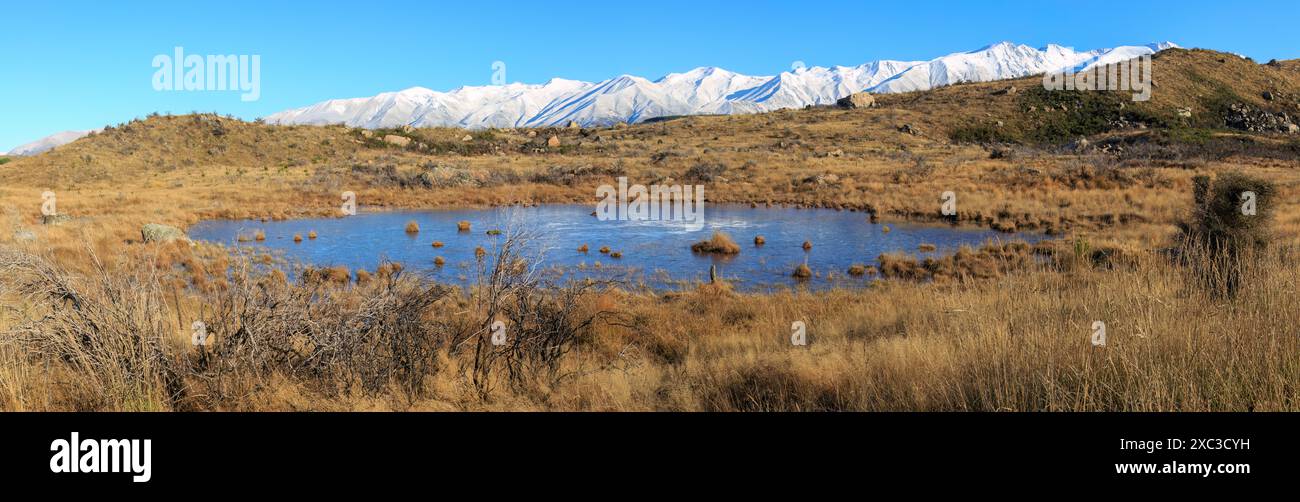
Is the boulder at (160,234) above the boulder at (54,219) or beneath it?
beneath

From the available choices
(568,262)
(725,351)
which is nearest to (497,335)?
(725,351)

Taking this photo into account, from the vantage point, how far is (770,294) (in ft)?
43.0

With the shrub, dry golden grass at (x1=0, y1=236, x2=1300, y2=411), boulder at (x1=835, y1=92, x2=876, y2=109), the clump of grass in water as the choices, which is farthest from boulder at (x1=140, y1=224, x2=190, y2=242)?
boulder at (x1=835, y1=92, x2=876, y2=109)

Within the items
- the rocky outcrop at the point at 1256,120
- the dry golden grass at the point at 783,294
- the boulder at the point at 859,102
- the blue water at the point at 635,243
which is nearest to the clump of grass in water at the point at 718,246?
the blue water at the point at 635,243

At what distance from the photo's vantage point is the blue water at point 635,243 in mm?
15703

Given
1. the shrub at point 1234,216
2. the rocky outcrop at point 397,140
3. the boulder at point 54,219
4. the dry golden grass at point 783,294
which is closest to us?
the dry golden grass at point 783,294

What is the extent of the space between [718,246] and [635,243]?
299 cm

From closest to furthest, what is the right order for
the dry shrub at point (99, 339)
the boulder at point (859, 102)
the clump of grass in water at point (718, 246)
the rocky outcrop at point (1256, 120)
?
the dry shrub at point (99, 339) < the clump of grass in water at point (718, 246) < the rocky outcrop at point (1256, 120) < the boulder at point (859, 102)

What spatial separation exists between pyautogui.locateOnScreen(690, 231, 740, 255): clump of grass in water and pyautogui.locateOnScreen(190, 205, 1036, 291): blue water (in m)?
0.31

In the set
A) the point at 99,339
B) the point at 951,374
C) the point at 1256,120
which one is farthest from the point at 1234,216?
the point at 1256,120

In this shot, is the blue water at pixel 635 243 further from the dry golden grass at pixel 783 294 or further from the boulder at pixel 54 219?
the boulder at pixel 54 219

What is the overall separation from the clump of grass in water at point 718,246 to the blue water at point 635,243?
0.31m

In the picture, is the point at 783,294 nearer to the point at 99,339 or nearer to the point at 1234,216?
the point at 1234,216
